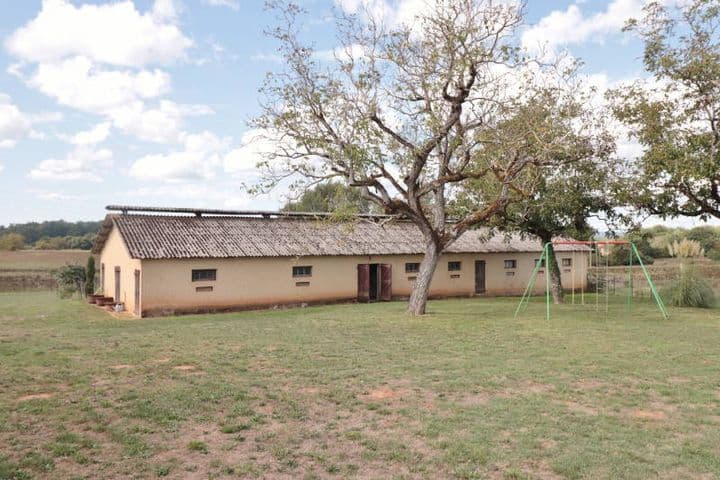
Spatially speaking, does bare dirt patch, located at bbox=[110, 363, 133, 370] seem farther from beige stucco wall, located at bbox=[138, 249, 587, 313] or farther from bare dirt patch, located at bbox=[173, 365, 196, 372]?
beige stucco wall, located at bbox=[138, 249, 587, 313]

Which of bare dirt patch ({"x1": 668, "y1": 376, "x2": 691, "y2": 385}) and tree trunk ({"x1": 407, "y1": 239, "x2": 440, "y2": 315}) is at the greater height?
tree trunk ({"x1": 407, "y1": 239, "x2": 440, "y2": 315})

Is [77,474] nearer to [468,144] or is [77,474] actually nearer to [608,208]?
[468,144]

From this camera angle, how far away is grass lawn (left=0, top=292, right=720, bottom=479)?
19.5 ft

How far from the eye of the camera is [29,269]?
1702 inches

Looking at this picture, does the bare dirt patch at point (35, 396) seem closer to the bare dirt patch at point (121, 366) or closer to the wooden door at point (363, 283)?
the bare dirt patch at point (121, 366)

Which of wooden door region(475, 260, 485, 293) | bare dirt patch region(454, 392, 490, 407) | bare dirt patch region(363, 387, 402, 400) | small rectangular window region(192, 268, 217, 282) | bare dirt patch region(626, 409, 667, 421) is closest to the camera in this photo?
bare dirt patch region(626, 409, 667, 421)

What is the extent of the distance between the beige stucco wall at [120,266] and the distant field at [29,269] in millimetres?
8619

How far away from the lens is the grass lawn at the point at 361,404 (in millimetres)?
5949

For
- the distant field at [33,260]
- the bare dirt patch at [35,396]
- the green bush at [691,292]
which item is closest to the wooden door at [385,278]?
the green bush at [691,292]

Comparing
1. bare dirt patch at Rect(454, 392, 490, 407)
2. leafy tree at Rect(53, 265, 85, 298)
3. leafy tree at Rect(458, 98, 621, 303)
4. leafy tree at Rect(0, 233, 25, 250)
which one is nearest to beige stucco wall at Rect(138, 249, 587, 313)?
leafy tree at Rect(458, 98, 621, 303)

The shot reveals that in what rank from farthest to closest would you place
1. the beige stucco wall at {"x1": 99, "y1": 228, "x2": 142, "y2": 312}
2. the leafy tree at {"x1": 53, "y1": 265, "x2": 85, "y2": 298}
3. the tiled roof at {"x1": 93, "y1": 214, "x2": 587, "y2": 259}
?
the leafy tree at {"x1": 53, "y1": 265, "x2": 85, "y2": 298} → the beige stucco wall at {"x1": 99, "y1": 228, "x2": 142, "y2": 312} → the tiled roof at {"x1": 93, "y1": 214, "x2": 587, "y2": 259}

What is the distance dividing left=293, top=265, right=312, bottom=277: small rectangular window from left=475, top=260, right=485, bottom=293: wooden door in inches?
381

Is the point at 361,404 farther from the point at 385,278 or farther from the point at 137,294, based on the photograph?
the point at 385,278

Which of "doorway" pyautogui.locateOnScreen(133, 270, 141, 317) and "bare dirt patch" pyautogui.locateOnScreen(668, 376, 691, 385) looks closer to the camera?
"bare dirt patch" pyautogui.locateOnScreen(668, 376, 691, 385)
